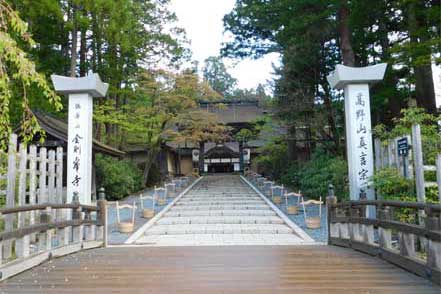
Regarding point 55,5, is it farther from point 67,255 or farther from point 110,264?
point 110,264

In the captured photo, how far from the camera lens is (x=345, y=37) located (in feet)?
44.7

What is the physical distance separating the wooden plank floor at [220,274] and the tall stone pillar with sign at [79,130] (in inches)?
106

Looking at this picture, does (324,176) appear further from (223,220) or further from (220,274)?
(220,274)

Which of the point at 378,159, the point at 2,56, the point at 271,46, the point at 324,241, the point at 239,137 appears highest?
the point at 271,46

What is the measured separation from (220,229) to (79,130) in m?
4.34

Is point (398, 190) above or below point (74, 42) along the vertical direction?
below

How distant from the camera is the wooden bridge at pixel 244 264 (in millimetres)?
4234

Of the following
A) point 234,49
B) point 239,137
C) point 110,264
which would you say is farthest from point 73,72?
point 239,137

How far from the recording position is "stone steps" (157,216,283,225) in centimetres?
1164

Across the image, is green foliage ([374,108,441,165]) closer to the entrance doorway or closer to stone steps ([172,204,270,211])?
stone steps ([172,204,270,211])

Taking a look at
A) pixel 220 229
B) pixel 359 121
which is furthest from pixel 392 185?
pixel 220 229

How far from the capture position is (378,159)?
28.3ft

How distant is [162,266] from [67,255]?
203cm

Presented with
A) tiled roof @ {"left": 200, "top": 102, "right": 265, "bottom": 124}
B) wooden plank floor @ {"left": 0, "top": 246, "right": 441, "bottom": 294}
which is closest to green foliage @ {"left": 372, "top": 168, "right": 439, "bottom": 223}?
wooden plank floor @ {"left": 0, "top": 246, "right": 441, "bottom": 294}
